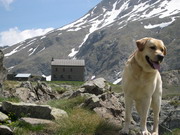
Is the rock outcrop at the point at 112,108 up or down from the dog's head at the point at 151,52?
down

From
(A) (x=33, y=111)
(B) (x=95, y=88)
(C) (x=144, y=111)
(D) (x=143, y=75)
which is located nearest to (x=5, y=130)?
(A) (x=33, y=111)

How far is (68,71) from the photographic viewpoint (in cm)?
14650

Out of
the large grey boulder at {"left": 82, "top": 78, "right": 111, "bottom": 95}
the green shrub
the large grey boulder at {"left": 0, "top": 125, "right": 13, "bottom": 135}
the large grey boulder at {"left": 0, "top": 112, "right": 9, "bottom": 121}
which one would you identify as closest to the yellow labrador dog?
the green shrub

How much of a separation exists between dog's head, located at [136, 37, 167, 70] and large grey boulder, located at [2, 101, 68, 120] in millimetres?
4281

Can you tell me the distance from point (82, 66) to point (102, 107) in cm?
13180

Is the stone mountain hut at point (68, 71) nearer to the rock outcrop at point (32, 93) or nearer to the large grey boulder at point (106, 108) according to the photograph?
the rock outcrop at point (32, 93)

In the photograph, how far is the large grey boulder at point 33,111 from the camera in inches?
448

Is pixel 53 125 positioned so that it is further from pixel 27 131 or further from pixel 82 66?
pixel 82 66

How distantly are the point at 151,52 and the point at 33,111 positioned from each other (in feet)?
17.9

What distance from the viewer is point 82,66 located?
146 metres

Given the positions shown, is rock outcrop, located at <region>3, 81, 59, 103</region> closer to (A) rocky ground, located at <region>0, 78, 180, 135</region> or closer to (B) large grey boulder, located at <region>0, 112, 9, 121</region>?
(A) rocky ground, located at <region>0, 78, 180, 135</region>

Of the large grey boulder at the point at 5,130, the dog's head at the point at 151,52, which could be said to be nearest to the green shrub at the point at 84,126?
the large grey boulder at the point at 5,130

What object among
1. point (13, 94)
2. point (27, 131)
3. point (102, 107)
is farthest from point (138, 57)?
point (13, 94)

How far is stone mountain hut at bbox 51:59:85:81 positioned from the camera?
146000mm
